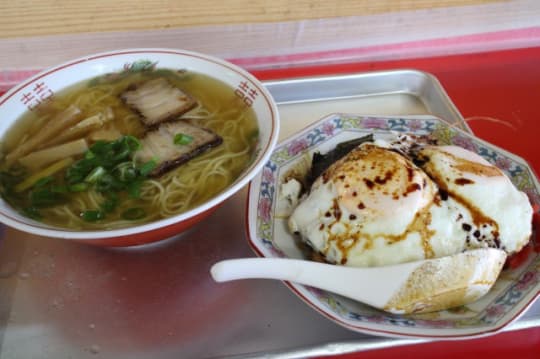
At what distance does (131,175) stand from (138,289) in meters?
0.30

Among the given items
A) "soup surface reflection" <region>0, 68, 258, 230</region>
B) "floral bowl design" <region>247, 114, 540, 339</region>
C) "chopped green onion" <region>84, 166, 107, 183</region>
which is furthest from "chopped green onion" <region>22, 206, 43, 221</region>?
"floral bowl design" <region>247, 114, 540, 339</region>

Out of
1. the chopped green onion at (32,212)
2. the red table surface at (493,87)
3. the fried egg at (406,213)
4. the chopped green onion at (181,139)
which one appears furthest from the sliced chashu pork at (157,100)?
the red table surface at (493,87)

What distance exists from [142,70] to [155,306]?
2.51ft

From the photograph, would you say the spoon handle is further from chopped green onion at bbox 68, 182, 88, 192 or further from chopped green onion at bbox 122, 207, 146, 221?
chopped green onion at bbox 68, 182, 88, 192

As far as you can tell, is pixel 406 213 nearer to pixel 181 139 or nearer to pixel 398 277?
pixel 398 277

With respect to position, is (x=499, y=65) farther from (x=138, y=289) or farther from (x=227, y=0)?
(x=138, y=289)

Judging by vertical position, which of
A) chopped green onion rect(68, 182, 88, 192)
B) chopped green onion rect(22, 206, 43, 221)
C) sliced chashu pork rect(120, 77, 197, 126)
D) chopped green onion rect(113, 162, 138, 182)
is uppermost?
sliced chashu pork rect(120, 77, 197, 126)

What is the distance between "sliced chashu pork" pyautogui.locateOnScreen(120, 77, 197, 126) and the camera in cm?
135

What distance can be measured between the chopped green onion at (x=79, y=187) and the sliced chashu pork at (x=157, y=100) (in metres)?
0.28

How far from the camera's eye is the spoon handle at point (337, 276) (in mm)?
975

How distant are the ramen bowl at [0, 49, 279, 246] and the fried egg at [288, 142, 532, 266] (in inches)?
8.0

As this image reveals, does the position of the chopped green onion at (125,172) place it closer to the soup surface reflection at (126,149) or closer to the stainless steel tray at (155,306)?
the soup surface reflection at (126,149)

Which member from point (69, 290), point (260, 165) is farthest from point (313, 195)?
point (69, 290)

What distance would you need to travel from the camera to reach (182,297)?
3.75ft
